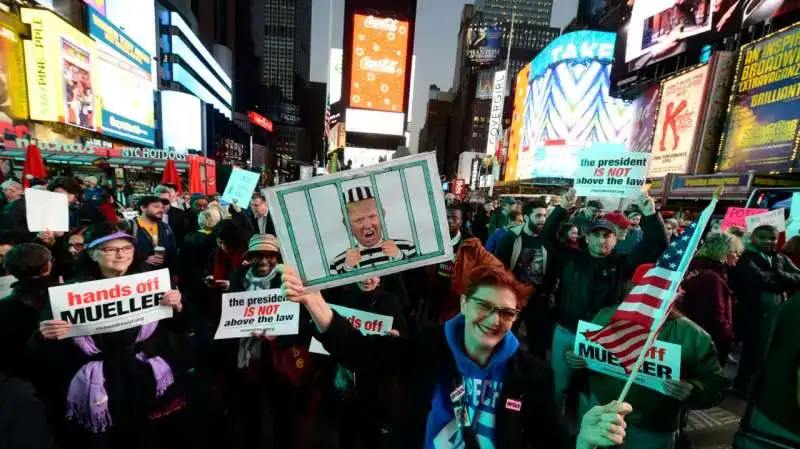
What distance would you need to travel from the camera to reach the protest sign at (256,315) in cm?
305

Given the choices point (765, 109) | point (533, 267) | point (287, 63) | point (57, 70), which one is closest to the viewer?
point (533, 267)

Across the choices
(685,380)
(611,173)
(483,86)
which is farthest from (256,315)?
(483,86)

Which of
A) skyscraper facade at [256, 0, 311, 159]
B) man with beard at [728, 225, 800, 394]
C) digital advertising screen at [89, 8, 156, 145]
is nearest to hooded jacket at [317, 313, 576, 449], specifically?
man with beard at [728, 225, 800, 394]

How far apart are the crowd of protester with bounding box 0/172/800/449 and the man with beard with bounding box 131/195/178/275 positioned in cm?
11

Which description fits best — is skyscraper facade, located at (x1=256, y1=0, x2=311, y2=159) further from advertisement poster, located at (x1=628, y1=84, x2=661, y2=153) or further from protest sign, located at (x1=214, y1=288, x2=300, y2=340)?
protest sign, located at (x1=214, y1=288, x2=300, y2=340)

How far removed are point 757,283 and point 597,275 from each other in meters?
2.66

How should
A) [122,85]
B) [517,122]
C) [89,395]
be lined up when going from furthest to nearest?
[517,122] < [122,85] < [89,395]

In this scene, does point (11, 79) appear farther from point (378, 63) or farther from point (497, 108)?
point (497, 108)

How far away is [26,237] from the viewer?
12.7 feet

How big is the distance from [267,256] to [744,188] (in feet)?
51.6

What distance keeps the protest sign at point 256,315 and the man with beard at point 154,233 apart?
2607 millimetres

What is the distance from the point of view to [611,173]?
500cm

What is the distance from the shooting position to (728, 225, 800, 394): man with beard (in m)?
4.49

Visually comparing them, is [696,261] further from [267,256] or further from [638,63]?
[638,63]
